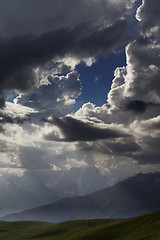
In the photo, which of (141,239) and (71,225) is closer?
(141,239)

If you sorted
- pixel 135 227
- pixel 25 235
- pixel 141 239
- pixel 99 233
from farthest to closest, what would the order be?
1. pixel 25 235
2. pixel 99 233
3. pixel 135 227
4. pixel 141 239

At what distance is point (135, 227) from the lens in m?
135

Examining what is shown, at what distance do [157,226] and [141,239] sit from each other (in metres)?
19.7

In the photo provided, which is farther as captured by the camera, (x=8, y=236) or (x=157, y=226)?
(x=8, y=236)

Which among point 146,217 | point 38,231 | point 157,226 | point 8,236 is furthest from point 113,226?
point 8,236

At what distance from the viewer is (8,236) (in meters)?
192

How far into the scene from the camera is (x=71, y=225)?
19675 cm

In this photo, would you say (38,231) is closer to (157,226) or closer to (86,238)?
→ (86,238)

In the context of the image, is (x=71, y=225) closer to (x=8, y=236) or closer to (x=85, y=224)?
(x=85, y=224)

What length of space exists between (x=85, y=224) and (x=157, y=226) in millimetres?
89847

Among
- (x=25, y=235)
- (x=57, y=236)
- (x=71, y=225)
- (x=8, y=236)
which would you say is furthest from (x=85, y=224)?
(x=8, y=236)

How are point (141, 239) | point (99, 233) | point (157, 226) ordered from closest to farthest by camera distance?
point (141, 239), point (157, 226), point (99, 233)

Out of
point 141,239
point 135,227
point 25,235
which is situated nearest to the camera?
point 141,239

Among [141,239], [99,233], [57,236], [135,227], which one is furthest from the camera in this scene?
[57,236]
